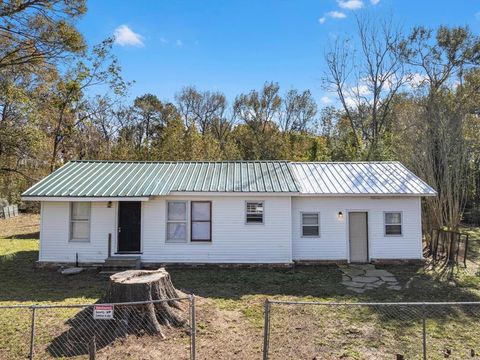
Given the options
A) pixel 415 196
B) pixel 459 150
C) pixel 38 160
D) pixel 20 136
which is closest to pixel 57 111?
pixel 38 160

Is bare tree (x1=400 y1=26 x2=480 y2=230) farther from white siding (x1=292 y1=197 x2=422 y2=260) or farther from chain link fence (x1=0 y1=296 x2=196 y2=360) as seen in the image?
chain link fence (x1=0 y1=296 x2=196 y2=360)

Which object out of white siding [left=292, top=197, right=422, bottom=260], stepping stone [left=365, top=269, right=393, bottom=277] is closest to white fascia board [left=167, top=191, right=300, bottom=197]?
white siding [left=292, top=197, right=422, bottom=260]

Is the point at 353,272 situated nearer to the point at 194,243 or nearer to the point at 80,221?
the point at 194,243

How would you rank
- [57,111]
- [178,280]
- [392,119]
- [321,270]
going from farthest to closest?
1. [392,119]
2. [57,111]
3. [321,270]
4. [178,280]

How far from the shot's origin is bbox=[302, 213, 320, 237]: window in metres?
13.9

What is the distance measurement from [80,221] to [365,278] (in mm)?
10440

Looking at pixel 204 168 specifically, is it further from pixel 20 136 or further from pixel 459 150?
pixel 459 150

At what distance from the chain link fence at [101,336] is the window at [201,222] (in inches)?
231

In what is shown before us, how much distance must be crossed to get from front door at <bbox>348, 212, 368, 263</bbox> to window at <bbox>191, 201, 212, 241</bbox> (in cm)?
551

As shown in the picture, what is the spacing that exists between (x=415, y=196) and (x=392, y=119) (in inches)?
716

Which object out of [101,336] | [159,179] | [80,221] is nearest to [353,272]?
[159,179]

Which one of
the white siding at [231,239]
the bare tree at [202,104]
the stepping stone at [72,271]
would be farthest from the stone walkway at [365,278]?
the bare tree at [202,104]

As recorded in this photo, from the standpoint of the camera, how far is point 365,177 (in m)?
15.2

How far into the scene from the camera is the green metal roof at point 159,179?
12.9 m
